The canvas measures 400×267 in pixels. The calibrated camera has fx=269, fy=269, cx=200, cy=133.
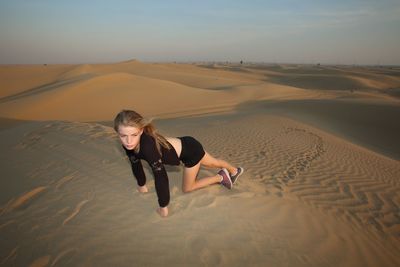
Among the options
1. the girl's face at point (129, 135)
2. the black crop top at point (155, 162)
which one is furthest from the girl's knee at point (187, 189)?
the girl's face at point (129, 135)

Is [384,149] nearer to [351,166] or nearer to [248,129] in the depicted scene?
[351,166]

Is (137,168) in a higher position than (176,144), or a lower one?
lower

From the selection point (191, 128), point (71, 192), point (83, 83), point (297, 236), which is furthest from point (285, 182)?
point (83, 83)

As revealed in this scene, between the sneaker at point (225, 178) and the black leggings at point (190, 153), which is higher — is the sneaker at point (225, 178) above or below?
below

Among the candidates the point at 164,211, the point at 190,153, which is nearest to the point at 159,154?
the point at 190,153

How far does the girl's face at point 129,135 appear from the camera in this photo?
9.41 feet

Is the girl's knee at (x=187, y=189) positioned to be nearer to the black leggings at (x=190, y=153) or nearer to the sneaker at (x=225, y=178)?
the black leggings at (x=190, y=153)

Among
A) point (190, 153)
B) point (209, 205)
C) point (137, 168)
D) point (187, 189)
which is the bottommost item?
point (209, 205)

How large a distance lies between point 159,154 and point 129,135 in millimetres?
394

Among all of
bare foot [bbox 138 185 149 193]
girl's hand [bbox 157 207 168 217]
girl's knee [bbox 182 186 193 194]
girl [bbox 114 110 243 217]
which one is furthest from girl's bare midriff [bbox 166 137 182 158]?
bare foot [bbox 138 185 149 193]

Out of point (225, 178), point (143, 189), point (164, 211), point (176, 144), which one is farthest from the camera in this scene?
point (225, 178)

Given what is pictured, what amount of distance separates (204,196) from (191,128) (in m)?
6.60

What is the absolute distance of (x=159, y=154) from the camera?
3.02 m

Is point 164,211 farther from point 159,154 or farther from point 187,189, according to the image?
point 159,154
